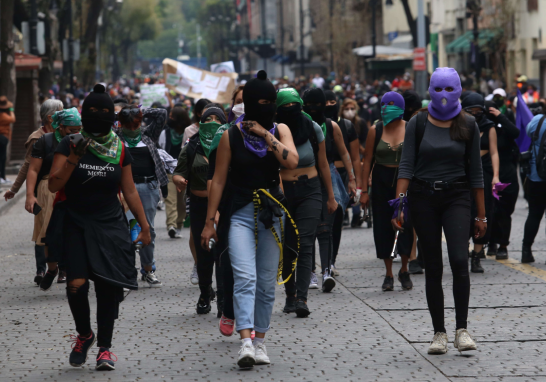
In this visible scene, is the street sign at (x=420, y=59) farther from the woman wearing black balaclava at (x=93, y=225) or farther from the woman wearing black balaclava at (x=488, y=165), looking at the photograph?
the woman wearing black balaclava at (x=93, y=225)

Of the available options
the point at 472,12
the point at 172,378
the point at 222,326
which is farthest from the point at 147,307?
the point at 472,12

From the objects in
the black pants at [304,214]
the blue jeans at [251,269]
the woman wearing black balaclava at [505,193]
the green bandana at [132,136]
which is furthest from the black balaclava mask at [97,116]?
the woman wearing black balaclava at [505,193]

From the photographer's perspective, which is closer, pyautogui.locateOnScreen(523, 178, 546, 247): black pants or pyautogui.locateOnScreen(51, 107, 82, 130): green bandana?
pyautogui.locateOnScreen(51, 107, 82, 130): green bandana

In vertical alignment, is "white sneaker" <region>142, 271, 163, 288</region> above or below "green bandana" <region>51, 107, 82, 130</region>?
below

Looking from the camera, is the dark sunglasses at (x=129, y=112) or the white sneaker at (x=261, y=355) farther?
the dark sunglasses at (x=129, y=112)

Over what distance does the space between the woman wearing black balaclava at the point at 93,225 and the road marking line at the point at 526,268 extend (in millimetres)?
4813

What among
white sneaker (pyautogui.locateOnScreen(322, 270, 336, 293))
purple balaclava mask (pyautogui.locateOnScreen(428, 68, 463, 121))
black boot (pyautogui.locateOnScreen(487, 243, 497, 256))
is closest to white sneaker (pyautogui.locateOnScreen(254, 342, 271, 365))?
purple balaclava mask (pyautogui.locateOnScreen(428, 68, 463, 121))

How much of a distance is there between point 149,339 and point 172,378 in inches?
45.1

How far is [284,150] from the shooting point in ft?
18.7

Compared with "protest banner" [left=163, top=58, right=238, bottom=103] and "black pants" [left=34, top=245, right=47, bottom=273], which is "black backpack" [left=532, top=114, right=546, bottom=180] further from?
"protest banner" [left=163, top=58, right=238, bottom=103]

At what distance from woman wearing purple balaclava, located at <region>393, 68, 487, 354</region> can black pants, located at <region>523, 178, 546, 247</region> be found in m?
4.14

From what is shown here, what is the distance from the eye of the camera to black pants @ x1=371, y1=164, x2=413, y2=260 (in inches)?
335

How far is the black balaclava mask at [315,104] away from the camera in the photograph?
8312 mm

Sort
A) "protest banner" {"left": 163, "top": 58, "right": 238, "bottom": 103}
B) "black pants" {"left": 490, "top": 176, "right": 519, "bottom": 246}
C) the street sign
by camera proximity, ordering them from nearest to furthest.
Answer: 1. "black pants" {"left": 490, "top": 176, "right": 519, "bottom": 246}
2. "protest banner" {"left": 163, "top": 58, "right": 238, "bottom": 103}
3. the street sign
